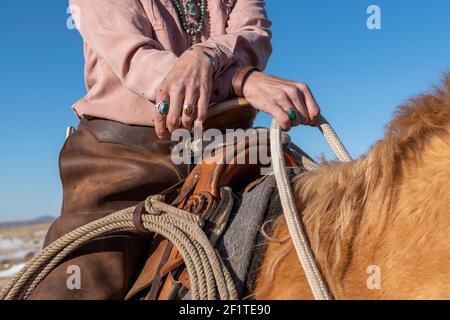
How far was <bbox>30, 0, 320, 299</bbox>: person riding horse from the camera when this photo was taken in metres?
1.84

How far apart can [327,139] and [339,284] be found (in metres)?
0.58

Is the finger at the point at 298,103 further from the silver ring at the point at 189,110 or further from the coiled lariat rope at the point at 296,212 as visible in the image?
the silver ring at the point at 189,110

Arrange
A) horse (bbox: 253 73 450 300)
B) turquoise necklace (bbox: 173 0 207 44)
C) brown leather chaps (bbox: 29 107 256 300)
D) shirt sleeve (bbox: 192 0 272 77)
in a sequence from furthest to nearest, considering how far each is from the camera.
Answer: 1. turquoise necklace (bbox: 173 0 207 44)
2. shirt sleeve (bbox: 192 0 272 77)
3. brown leather chaps (bbox: 29 107 256 300)
4. horse (bbox: 253 73 450 300)

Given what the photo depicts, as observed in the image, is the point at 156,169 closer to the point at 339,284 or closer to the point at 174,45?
the point at 174,45

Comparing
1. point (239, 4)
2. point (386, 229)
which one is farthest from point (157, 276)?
point (239, 4)

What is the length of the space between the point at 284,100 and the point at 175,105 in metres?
0.34

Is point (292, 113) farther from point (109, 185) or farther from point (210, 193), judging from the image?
point (109, 185)

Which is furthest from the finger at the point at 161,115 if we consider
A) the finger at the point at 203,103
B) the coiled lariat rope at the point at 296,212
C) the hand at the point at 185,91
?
the coiled lariat rope at the point at 296,212

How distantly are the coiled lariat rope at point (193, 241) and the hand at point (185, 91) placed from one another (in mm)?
242

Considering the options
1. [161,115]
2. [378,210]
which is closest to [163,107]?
[161,115]

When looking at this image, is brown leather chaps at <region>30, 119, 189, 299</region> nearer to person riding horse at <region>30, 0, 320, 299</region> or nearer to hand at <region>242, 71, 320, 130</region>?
person riding horse at <region>30, 0, 320, 299</region>

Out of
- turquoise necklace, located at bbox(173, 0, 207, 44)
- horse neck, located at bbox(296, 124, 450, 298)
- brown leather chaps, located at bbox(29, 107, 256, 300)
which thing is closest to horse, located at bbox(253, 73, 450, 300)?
horse neck, located at bbox(296, 124, 450, 298)

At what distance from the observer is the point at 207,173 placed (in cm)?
190

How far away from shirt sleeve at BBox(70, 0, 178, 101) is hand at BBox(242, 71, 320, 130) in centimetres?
30
